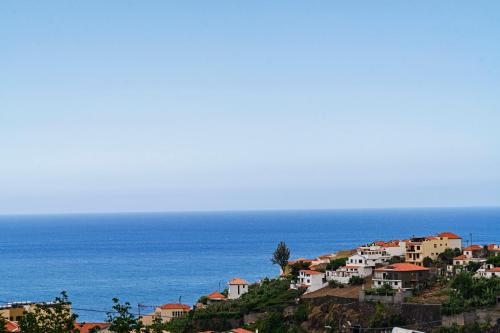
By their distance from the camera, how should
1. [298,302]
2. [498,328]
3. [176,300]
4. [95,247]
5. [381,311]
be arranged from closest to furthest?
[498,328] → [381,311] → [298,302] → [176,300] → [95,247]

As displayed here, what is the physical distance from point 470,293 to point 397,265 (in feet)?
27.4

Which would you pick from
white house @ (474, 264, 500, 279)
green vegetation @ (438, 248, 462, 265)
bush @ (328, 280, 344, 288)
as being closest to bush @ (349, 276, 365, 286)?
bush @ (328, 280, 344, 288)

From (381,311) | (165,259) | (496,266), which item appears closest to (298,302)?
(381,311)

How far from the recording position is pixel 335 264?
6284cm

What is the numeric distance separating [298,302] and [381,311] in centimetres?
718

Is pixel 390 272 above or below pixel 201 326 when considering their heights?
above

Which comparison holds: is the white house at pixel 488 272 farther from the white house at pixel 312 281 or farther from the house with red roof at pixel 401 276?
the white house at pixel 312 281

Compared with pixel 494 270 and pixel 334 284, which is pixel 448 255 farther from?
pixel 334 284

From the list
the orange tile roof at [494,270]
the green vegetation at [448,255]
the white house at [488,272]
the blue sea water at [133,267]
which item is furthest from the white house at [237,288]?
the orange tile roof at [494,270]

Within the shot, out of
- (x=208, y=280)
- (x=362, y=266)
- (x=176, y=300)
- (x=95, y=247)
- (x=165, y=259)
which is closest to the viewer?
(x=362, y=266)

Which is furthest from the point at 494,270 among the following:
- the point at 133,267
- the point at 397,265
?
the point at 133,267

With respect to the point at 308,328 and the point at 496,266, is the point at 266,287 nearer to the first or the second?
the point at 308,328

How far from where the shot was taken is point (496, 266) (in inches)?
2137

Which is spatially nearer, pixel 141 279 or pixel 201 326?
pixel 201 326
